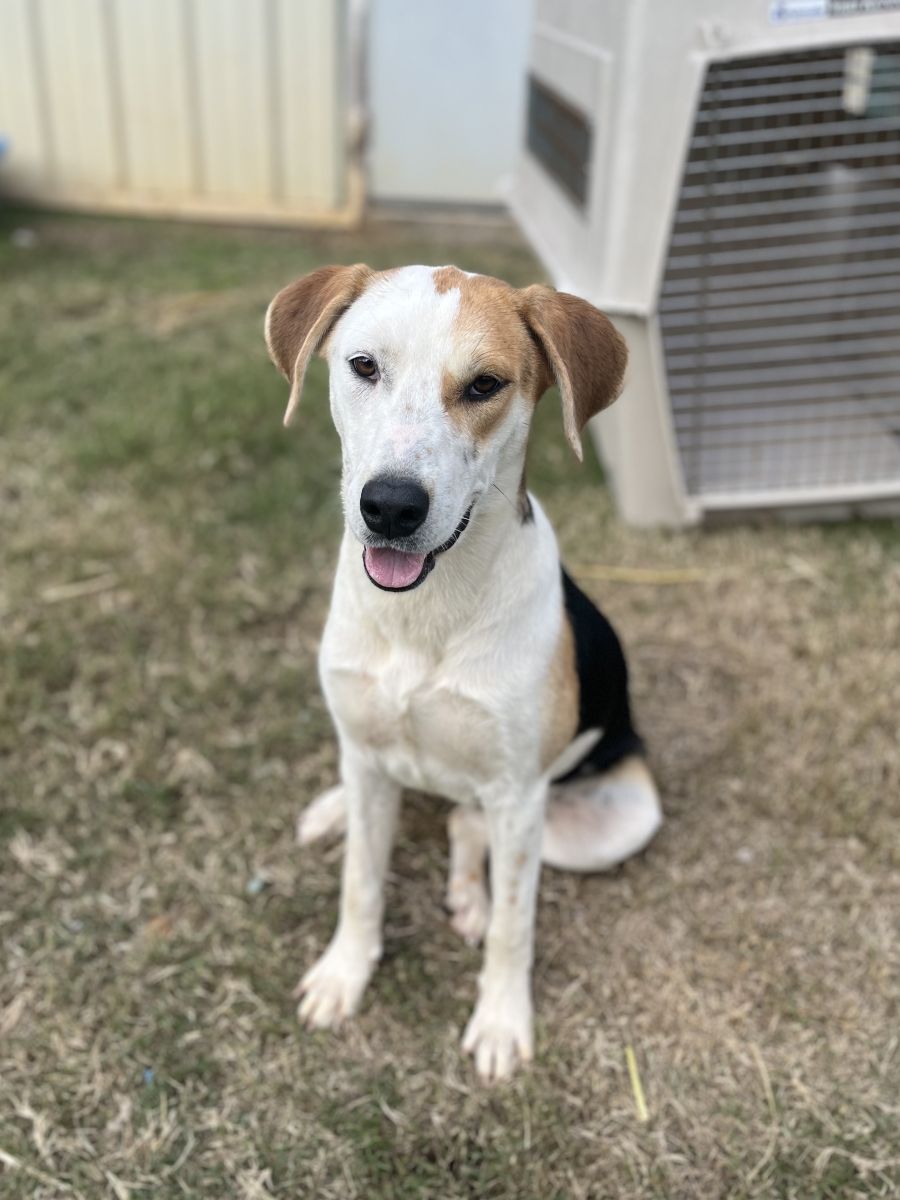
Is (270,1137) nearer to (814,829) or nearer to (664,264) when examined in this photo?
(814,829)

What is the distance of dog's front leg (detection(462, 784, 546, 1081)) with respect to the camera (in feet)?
7.27

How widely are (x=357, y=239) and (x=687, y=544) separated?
4.30 metres

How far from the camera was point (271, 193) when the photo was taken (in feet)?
25.0

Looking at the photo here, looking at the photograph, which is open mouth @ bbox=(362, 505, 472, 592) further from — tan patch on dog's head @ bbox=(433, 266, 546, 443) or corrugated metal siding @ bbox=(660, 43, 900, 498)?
corrugated metal siding @ bbox=(660, 43, 900, 498)

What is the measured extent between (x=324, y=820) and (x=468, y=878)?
44cm

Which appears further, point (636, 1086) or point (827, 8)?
point (827, 8)

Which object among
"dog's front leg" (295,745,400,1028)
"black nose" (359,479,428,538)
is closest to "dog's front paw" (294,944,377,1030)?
"dog's front leg" (295,745,400,1028)

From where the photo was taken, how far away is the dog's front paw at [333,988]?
241 cm

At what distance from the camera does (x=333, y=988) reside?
2.43 meters

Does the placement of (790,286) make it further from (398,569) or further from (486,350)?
(398,569)

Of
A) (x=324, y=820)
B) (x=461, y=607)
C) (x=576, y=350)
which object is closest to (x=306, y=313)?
(x=576, y=350)

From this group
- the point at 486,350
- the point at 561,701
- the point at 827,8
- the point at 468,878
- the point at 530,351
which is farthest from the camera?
the point at 827,8

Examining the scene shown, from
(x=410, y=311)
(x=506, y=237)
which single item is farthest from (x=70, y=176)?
(x=410, y=311)

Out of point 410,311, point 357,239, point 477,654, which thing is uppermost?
point 410,311
